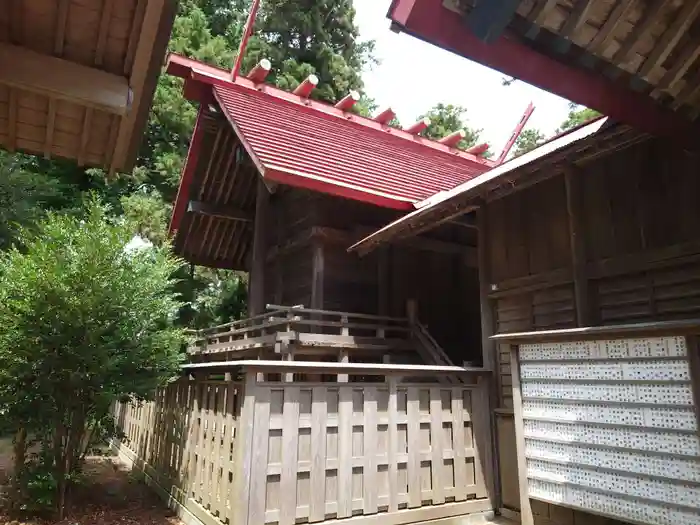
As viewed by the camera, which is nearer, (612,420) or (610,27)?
(610,27)

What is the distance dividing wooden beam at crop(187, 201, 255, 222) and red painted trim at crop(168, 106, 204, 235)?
0.21 meters

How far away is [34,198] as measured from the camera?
13648 millimetres

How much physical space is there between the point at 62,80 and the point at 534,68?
265 cm

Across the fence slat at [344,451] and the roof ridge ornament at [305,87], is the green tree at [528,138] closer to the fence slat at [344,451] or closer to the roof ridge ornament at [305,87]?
the roof ridge ornament at [305,87]

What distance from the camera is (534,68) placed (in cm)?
270

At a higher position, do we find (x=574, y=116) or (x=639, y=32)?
(x=574, y=116)

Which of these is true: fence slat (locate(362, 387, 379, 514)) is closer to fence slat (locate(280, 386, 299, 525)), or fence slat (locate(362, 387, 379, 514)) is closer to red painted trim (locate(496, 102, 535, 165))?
fence slat (locate(280, 386, 299, 525))

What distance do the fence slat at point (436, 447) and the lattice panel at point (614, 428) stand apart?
1240 mm

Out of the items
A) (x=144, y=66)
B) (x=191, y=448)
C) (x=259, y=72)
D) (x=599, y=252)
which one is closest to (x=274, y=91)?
(x=259, y=72)

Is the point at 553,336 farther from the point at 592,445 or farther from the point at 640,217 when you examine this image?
the point at 640,217

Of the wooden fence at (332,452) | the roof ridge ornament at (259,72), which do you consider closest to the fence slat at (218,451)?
the wooden fence at (332,452)

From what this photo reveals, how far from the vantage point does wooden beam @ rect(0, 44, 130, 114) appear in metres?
2.74

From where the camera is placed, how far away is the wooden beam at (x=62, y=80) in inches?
108

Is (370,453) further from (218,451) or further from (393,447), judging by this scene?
(218,451)
